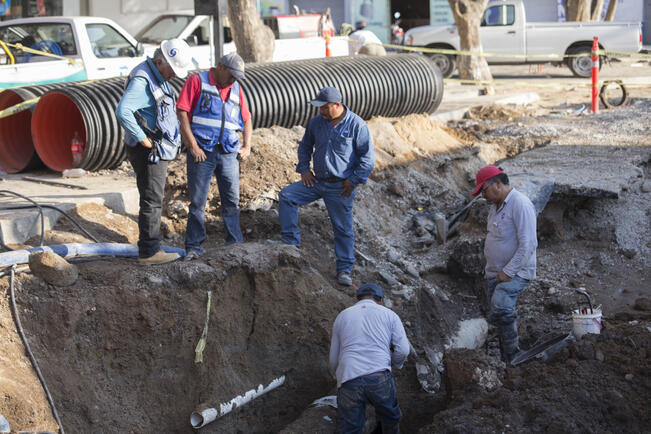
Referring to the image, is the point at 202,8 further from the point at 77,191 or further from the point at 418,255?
the point at 418,255

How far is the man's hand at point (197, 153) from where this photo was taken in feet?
20.0

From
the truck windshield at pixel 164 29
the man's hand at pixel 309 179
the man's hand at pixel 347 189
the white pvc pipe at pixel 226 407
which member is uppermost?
the truck windshield at pixel 164 29

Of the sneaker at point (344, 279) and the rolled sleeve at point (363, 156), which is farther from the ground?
the rolled sleeve at point (363, 156)

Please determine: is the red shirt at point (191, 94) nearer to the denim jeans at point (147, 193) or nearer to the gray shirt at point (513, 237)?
the denim jeans at point (147, 193)

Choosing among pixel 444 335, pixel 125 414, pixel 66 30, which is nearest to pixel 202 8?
pixel 66 30

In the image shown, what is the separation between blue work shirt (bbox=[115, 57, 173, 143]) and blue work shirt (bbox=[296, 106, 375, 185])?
4.76ft

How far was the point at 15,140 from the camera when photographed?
8969 millimetres

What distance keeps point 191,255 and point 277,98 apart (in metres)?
4.07

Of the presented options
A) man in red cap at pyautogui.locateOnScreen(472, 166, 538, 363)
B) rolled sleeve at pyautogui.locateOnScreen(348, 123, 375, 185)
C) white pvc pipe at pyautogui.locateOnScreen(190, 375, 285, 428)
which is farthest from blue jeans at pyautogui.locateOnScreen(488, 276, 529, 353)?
white pvc pipe at pyautogui.locateOnScreen(190, 375, 285, 428)

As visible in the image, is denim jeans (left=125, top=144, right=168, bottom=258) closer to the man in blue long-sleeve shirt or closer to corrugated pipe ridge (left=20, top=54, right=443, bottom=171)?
the man in blue long-sleeve shirt

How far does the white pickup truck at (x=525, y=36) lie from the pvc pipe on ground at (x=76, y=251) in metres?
17.3

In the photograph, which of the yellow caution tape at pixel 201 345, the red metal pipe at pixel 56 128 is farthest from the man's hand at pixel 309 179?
the red metal pipe at pixel 56 128

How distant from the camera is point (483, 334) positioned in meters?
7.02

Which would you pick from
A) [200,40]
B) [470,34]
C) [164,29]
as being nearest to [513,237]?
[200,40]
